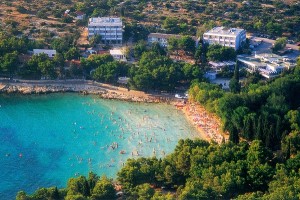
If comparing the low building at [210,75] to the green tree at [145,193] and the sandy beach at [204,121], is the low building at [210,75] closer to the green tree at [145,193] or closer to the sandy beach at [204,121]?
the sandy beach at [204,121]

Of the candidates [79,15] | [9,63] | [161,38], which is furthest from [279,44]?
[9,63]

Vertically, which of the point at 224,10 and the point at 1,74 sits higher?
the point at 224,10

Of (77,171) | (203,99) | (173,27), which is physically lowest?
(77,171)

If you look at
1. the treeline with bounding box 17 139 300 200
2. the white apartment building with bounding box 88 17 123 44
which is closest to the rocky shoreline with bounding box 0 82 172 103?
the white apartment building with bounding box 88 17 123 44

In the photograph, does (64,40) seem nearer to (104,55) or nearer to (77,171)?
(104,55)

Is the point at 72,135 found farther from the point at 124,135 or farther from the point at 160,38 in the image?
the point at 160,38

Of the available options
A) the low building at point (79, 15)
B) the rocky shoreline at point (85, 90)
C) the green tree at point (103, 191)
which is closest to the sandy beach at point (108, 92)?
the rocky shoreline at point (85, 90)

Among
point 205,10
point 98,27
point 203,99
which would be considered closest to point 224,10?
point 205,10

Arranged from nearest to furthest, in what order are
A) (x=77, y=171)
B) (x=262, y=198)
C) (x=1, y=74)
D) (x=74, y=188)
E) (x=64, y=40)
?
1. (x=262, y=198)
2. (x=74, y=188)
3. (x=77, y=171)
4. (x=1, y=74)
5. (x=64, y=40)
